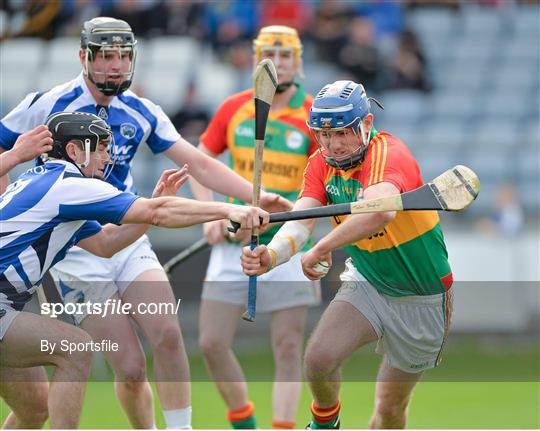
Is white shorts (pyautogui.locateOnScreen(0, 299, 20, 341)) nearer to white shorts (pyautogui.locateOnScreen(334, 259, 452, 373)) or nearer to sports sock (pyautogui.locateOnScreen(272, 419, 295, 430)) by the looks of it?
white shorts (pyautogui.locateOnScreen(334, 259, 452, 373))

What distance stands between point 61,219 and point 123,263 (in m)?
0.99

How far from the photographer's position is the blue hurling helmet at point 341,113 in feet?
19.1

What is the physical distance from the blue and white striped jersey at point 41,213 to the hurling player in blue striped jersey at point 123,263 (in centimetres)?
84

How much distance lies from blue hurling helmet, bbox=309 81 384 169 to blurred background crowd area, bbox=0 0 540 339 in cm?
608

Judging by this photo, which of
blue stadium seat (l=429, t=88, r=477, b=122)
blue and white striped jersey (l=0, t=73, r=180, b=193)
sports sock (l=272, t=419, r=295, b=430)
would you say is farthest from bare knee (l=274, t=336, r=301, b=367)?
blue stadium seat (l=429, t=88, r=477, b=122)

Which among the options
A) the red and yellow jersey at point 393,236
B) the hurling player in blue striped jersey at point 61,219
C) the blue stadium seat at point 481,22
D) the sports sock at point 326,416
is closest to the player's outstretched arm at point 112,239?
the hurling player in blue striped jersey at point 61,219

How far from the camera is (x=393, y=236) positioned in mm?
6051

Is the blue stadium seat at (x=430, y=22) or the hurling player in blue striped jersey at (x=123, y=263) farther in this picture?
the blue stadium seat at (x=430, y=22)

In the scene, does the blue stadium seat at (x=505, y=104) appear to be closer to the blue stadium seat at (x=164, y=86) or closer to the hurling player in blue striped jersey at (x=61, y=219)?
the blue stadium seat at (x=164, y=86)

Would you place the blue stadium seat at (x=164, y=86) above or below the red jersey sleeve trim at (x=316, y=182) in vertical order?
below

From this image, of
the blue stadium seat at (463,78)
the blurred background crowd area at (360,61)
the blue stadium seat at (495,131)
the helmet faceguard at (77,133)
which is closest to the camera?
the helmet faceguard at (77,133)

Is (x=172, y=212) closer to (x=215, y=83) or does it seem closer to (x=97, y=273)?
(x=97, y=273)

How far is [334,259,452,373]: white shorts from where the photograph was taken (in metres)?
6.13

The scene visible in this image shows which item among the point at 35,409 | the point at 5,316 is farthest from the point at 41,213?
the point at 35,409
